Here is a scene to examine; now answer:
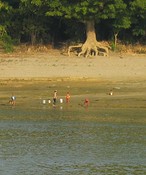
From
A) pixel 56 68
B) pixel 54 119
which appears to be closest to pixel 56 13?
pixel 56 68

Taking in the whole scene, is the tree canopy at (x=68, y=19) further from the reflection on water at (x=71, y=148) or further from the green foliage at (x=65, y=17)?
the reflection on water at (x=71, y=148)

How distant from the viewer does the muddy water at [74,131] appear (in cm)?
1880

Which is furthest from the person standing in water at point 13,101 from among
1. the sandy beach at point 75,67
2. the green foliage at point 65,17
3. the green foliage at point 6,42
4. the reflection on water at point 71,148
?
the green foliage at point 6,42

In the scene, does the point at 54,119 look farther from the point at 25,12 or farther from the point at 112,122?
the point at 25,12

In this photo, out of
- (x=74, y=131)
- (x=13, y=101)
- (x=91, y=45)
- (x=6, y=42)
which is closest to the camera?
(x=74, y=131)

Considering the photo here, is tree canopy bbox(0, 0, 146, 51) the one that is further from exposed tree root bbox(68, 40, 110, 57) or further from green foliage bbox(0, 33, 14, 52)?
exposed tree root bbox(68, 40, 110, 57)

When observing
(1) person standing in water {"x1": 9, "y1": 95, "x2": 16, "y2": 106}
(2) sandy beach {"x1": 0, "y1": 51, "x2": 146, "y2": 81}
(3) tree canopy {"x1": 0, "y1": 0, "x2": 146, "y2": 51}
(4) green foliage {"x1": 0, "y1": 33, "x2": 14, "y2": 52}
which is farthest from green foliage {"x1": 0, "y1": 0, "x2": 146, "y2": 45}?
(1) person standing in water {"x1": 9, "y1": 95, "x2": 16, "y2": 106}

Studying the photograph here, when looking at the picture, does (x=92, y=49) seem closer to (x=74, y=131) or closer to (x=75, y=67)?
(x=75, y=67)

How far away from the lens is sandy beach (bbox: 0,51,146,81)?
35594mm

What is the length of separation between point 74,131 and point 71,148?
291 centimetres

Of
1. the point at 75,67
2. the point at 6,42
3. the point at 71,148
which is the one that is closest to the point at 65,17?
the point at 6,42

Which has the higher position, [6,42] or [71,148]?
[6,42]

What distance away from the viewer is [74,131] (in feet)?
78.6

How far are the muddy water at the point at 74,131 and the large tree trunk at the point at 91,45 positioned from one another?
22.4 ft
